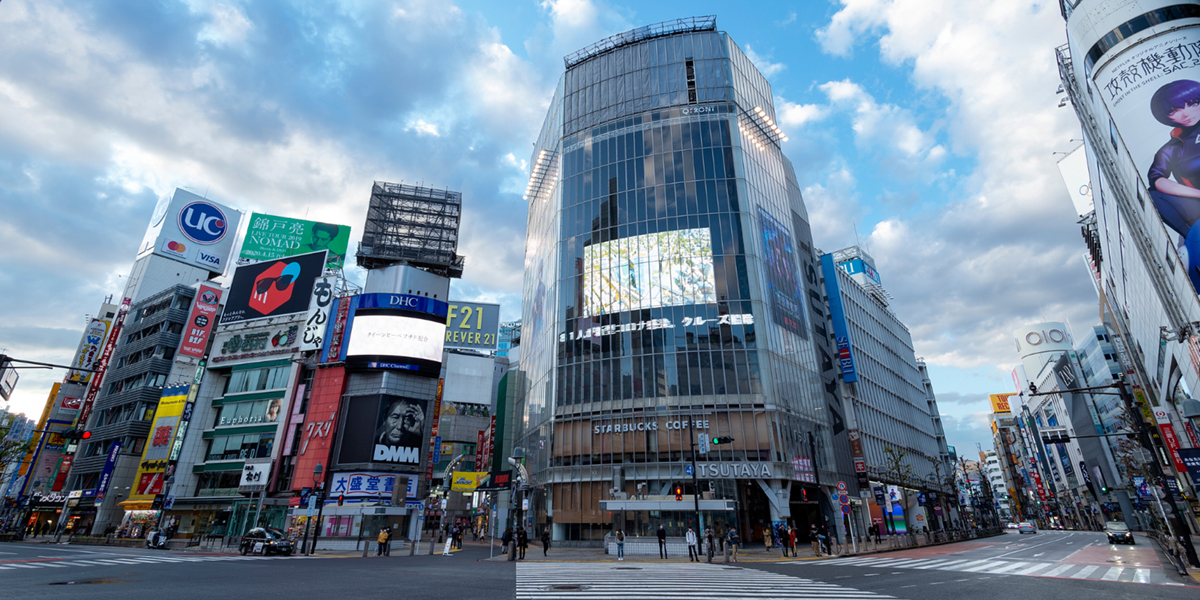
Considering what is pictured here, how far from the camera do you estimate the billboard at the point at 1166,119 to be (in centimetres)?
3056

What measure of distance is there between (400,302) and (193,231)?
54.1 meters

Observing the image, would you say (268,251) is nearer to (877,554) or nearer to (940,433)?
(877,554)

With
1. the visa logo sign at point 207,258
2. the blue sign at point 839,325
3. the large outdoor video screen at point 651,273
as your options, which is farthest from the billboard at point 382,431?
the visa logo sign at point 207,258

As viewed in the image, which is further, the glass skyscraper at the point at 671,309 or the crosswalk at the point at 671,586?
the glass skyscraper at the point at 671,309

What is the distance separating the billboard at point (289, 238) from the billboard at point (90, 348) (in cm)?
2178

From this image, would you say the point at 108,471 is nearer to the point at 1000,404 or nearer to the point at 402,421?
the point at 402,421

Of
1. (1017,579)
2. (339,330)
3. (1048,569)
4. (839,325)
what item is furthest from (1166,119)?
(339,330)

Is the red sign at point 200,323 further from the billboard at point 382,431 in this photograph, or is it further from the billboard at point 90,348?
the billboard at point 382,431

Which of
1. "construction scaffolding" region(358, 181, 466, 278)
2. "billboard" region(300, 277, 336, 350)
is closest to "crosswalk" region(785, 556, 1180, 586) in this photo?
"billboard" region(300, 277, 336, 350)

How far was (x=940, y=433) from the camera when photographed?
107 metres

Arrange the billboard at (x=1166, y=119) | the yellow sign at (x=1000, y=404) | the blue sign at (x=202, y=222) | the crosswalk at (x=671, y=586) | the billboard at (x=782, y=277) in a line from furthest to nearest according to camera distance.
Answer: the yellow sign at (x=1000, y=404)
the blue sign at (x=202, y=222)
the billboard at (x=782, y=277)
the billboard at (x=1166, y=119)
the crosswalk at (x=671, y=586)

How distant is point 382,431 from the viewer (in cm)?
5225

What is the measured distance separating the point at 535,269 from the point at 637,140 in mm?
19889

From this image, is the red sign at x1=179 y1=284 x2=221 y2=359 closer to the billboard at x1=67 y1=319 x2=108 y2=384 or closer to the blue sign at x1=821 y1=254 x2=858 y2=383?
the billboard at x1=67 y1=319 x2=108 y2=384
